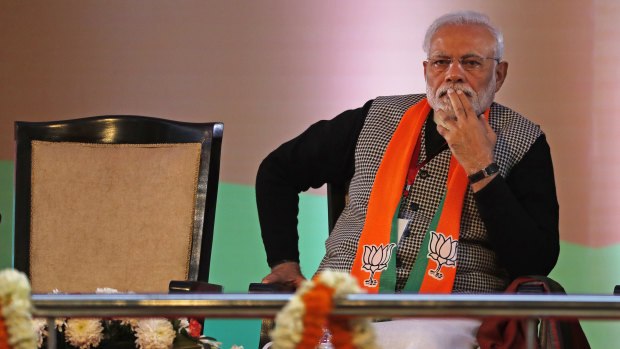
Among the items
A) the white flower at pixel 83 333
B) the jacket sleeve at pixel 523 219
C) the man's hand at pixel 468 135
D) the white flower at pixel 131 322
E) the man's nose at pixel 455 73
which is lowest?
the white flower at pixel 83 333

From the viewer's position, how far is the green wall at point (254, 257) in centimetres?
377

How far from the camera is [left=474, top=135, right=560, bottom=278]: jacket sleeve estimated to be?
2193 mm

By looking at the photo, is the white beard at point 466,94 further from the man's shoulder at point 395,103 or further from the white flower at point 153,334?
the white flower at point 153,334

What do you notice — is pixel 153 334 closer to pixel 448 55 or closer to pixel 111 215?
pixel 111 215

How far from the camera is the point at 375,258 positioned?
7.71 ft

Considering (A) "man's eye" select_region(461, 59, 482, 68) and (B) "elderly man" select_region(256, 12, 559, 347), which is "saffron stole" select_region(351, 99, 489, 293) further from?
(A) "man's eye" select_region(461, 59, 482, 68)

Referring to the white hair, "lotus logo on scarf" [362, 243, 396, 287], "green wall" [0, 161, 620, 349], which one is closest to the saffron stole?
"lotus logo on scarf" [362, 243, 396, 287]

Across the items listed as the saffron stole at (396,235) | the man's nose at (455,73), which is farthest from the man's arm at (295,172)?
the man's nose at (455,73)

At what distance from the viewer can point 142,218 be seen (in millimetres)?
2418

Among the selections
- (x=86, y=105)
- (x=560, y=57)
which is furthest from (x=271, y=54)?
(x=560, y=57)

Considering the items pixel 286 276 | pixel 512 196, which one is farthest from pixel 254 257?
pixel 512 196

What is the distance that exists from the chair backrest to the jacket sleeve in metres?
0.72

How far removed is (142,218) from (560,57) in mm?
2065

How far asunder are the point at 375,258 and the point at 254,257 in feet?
5.03
